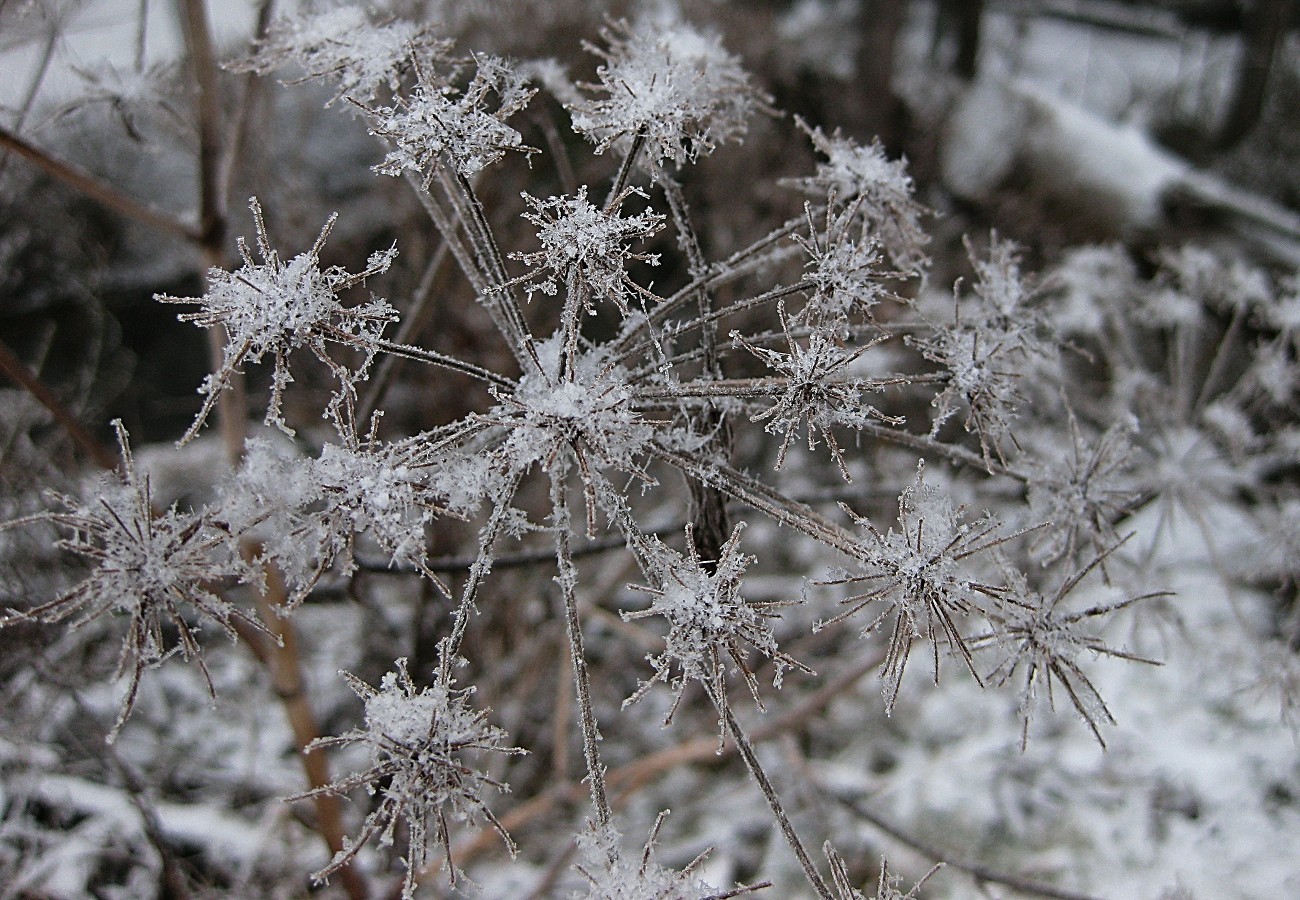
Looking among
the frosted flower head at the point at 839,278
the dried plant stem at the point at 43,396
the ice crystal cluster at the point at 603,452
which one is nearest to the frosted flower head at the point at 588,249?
the ice crystal cluster at the point at 603,452

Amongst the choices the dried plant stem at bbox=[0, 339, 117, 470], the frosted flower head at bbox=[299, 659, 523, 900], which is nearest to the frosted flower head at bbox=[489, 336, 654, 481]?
the frosted flower head at bbox=[299, 659, 523, 900]

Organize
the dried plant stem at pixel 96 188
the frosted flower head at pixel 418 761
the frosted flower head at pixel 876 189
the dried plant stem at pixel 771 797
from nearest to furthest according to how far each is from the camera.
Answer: the frosted flower head at pixel 418 761
the dried plant stem at pixel 771 797
the frosted flower head at pixel 876 189
the dried plant stem at pixel 96 188

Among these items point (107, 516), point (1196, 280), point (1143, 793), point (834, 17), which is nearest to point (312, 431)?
point (107, 516)

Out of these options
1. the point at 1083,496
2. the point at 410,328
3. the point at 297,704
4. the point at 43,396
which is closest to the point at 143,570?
the point at 410,328

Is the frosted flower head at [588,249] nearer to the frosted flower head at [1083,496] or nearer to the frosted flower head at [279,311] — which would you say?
the frosted flower head at [279,311]

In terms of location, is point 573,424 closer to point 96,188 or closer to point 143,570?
point 143,570
